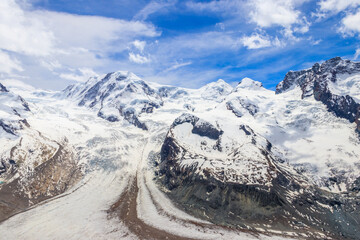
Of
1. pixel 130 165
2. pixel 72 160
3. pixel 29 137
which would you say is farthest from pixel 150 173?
pixel 29 137

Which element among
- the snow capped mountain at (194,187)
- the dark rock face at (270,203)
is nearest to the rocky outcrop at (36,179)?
the snow capped mountain at (194,187)

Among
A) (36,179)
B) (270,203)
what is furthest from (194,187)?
(36,179)

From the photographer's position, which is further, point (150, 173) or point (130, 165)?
point (130, 165)

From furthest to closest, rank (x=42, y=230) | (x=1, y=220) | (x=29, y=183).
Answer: (x=29, y=183), (x=1, y=220), (x=42, y=230)

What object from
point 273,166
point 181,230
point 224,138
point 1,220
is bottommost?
point 1,220

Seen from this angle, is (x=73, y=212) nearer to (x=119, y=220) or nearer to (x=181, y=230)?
(x=119, y=220)

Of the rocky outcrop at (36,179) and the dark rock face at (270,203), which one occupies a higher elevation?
the dark rock face at (270,203)

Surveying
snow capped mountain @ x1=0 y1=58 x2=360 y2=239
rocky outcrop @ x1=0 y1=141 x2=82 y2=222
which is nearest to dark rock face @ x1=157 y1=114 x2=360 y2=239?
snow capped mountain @ x1=0 y1=58 x2=360 y2=239

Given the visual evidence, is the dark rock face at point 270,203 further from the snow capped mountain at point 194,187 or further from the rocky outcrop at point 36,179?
the rocky outcrop at point 36,179

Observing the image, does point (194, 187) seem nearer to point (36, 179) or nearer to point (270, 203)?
point (270, 203)
